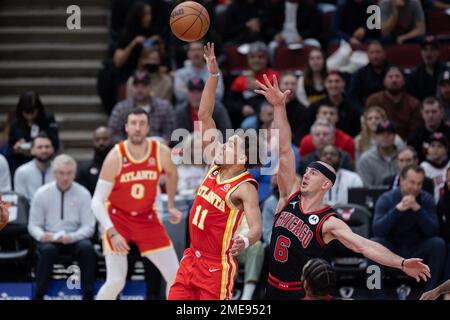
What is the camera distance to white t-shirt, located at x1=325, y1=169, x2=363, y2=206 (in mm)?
10469

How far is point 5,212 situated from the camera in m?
7.46

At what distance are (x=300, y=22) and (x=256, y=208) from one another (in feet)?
20.2

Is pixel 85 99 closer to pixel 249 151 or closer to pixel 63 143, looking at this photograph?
pixel 63 143

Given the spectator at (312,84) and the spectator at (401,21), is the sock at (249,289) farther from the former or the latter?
the spectator at (401,21)

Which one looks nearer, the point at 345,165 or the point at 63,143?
the point at 345,165

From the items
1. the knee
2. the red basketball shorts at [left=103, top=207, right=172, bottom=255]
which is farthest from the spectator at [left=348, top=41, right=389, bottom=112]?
the red basketball shorts at [left=103, top=207, right=172, bottom=255]

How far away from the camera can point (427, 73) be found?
12.3 metres

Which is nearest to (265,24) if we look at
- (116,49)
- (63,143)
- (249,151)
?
(116,49)

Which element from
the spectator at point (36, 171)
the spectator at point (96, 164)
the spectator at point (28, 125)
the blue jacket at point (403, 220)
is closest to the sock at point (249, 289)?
the blue jacket at point (403, 220)

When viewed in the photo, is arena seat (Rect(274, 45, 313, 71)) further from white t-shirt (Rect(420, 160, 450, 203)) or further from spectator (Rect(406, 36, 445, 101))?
white t-shirt (Rect(420, 160, 450, 203))

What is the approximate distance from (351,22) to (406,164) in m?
3.27

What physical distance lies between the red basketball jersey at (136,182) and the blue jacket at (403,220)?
224 centimetres
